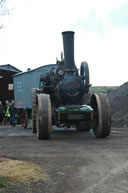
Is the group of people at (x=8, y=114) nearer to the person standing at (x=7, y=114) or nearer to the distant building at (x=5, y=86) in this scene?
the person standing at (x=7, y=114)

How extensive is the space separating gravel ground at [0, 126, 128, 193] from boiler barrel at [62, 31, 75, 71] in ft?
9.23

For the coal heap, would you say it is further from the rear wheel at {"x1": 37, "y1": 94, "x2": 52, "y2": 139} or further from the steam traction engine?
the rear wheel at {"x1": 37, "y1": 94, "x2": 52, "y2": 139}

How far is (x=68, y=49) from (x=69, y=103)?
1.88 meters

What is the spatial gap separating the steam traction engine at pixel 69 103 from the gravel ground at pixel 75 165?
2.53 ft

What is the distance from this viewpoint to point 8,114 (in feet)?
69.3

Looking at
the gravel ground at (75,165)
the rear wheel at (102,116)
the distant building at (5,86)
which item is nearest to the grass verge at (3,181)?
the gravel ground at (75,165)

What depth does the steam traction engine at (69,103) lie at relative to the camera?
10.8 metres

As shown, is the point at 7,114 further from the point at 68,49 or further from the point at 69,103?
the point at 68,49

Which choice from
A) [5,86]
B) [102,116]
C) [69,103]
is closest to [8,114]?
[5,86]

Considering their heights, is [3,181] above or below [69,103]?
below

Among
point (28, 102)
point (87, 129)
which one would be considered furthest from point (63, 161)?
point (28, 102)

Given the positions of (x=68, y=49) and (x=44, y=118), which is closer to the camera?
(x=44, y=118)

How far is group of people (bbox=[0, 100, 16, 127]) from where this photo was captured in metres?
20.1

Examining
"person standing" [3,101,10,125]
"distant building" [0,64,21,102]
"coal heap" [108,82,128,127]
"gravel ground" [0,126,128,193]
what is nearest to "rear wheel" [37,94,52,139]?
"gravel ground" [0,126,128,193]
